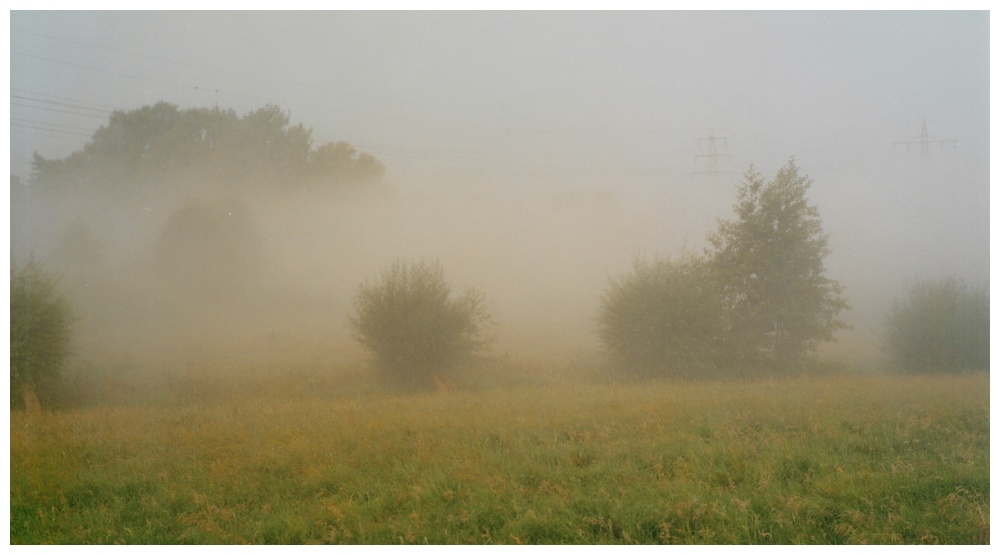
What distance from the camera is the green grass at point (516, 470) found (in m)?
5.17

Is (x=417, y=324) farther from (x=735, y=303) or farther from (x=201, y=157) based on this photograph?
(x=735, y=303)

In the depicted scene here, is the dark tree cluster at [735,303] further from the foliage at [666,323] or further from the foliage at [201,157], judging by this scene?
the foliage at [201,157]

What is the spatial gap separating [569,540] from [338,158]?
17.1 ft

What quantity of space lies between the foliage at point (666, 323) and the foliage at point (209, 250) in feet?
15.2

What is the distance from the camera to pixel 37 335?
24.3ft

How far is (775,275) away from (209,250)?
295 inches

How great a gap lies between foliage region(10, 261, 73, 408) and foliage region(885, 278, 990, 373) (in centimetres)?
1058

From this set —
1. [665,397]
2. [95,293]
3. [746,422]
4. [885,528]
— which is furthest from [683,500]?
[95,293]

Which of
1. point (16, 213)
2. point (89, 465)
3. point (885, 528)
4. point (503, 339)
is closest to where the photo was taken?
point (885, 528)

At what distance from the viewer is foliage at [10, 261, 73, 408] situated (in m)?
7.34

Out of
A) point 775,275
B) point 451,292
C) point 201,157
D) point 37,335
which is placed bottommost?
point 37,335

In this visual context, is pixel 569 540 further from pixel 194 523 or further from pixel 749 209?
pixel 749 209

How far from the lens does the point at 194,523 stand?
5562 mm

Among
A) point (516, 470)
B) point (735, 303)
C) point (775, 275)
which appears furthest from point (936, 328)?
point (516, 470)
